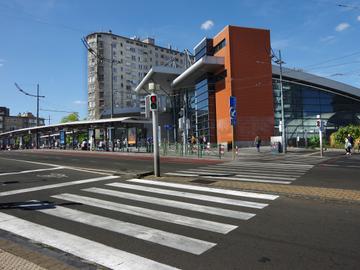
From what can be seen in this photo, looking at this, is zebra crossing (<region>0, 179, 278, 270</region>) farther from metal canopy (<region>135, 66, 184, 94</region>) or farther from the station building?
metal canopy (<region>135, 66, 184, 94</region>)

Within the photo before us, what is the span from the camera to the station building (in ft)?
143

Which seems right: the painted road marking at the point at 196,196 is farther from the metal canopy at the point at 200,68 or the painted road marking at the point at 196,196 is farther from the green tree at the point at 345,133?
the metal canopy at the point at 200,68

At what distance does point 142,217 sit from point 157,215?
33 cm

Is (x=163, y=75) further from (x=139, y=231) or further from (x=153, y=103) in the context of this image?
(x=139, y=231)

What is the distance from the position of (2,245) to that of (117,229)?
1872mm

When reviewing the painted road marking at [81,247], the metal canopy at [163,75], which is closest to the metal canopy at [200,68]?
the metal canopy at [163,75]

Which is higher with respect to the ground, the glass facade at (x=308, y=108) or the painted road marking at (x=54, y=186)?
the glass facade at (x=308, y=108)

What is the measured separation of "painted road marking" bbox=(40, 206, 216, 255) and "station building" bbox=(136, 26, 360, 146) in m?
31.8

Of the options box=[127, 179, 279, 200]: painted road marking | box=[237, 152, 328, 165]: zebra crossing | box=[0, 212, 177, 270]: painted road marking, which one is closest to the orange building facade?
box=[237, 152, 328, 165]: zebra crossing

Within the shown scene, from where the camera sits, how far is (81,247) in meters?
6.08

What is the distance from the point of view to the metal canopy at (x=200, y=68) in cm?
4441

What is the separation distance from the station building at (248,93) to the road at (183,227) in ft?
99.0

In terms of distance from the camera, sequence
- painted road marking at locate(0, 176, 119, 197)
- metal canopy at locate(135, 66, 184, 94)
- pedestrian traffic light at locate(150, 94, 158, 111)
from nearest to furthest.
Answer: painted road marking at locate(0, 176, 119, 197) < pedestrian traffic light at locate(150, 94, 158, 111) < metal canopy at locate(135, 66, 184, 94)

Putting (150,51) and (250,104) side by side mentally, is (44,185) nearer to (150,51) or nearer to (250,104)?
(250,104)
